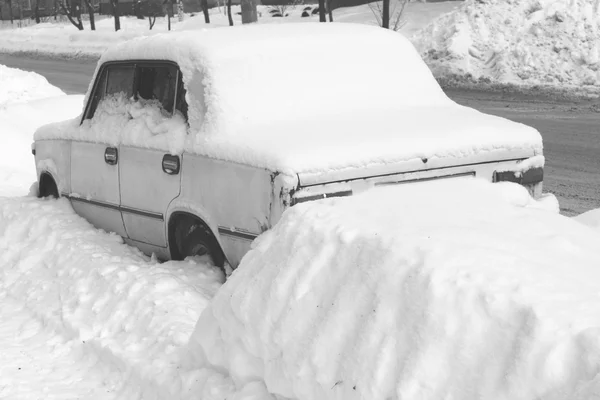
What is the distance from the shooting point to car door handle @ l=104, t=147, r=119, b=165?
590 cm

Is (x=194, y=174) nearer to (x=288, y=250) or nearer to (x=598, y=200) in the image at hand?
(x=288, y=250)

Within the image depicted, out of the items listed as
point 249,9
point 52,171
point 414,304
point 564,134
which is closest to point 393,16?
point 249,9

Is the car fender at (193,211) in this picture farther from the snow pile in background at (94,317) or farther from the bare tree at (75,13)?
the bare tree at (75,13)

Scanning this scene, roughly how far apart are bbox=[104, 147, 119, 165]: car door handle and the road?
4.26 metres

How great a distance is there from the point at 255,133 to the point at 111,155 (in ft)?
4.94

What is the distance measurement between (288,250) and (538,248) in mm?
1109

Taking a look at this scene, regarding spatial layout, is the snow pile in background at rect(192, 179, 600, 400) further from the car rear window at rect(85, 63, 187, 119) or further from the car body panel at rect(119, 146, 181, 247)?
the car rear window at rect(85, 63, 187, 119)

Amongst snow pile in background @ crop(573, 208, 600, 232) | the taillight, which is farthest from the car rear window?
snow pile in background @ crop(573, 208, 600, 232)

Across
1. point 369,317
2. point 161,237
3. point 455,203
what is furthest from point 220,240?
point 369,317

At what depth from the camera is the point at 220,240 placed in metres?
4.93

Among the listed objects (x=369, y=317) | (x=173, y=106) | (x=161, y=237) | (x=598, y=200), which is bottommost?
(x=598, y=200)

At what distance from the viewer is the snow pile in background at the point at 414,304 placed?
2809 mm

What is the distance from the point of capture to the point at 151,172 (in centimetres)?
548

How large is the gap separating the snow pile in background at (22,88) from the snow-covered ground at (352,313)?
11621mm
